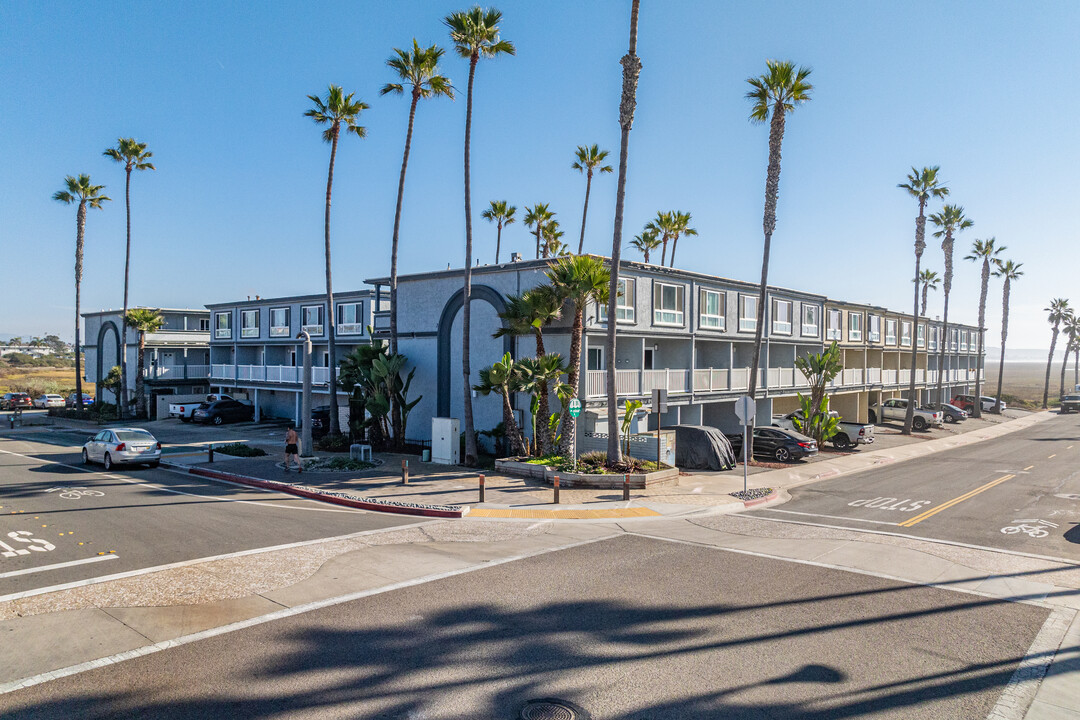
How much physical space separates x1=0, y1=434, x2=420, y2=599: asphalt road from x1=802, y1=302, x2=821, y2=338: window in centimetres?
2960

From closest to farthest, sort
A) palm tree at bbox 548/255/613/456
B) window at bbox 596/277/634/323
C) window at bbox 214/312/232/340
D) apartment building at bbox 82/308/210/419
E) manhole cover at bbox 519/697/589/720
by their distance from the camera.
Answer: manhole cover at bbox 519/697/589/720 → palm tree at bbox 548/255/613/456 → window at bbox 596/277/634/323 → window at bbox 214/312/232/340 → apartment building at bbox 82/308/210/419

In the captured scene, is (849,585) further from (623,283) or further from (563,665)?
(623,283)

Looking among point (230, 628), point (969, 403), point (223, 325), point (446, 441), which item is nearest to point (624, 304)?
point (446, 441)

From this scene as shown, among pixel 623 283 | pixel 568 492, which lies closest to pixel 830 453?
pixel 623 283

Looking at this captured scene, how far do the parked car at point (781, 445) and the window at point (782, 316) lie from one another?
8538mm

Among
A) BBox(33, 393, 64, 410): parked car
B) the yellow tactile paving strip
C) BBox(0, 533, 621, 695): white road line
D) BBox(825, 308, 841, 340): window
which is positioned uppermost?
BBox(825, 308, 841, 340): window

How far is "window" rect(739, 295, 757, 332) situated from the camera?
108ft

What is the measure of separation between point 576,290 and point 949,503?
12744 millimetres

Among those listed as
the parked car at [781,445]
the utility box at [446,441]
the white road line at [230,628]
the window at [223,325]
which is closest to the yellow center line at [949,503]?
the parked car at [781,445]

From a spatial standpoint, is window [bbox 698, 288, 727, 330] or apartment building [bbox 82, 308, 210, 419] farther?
apartment building [bbox 82, 308, 210, 419]

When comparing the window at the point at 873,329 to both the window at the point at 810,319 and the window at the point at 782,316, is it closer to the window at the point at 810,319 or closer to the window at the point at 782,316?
the window at the point at 810,319

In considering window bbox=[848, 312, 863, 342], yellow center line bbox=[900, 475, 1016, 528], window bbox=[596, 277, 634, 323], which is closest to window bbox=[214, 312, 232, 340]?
window bbox=[596, 277, 634, 323]

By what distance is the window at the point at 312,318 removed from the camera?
4181 cm

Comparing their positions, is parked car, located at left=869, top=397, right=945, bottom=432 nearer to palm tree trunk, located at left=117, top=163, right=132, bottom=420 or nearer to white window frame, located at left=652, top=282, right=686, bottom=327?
white window frame, located at left=652, top=282, right=686, bottom=327
